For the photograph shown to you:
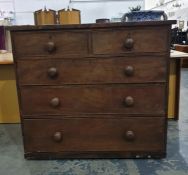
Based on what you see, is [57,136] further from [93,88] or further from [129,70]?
[129,70]

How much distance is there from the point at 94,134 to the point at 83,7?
540 centimetres

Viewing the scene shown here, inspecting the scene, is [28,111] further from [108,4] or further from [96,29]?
[108,4]

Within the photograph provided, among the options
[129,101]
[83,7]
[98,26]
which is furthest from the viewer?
[83,7]

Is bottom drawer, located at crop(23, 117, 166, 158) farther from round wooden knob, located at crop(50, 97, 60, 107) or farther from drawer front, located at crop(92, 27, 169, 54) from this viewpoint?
drawer front, located at crop(92, 27, 169, 54)

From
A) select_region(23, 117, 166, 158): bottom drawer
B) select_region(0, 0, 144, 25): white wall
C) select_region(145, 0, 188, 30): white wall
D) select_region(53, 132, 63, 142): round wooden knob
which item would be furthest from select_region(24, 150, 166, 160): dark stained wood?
select_region(0, 0, 144, 25): white wall

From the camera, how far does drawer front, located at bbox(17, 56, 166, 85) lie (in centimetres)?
142

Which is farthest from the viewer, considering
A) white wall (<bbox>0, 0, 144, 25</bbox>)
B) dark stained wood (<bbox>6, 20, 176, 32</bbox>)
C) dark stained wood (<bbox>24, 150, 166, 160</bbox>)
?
white wall (<bbox>0, 0, 144, 25</bbox>)

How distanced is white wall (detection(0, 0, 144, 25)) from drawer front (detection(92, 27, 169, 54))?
5060 mm

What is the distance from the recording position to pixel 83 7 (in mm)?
6387

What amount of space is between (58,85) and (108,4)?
5.39 m

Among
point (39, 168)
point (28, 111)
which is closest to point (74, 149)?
point (39, 168)

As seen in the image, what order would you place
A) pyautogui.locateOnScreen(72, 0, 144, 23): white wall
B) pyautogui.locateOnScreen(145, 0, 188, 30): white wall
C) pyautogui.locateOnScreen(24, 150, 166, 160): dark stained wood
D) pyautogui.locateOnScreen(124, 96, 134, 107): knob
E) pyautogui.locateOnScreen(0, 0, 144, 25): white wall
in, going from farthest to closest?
pyautogui.locateOnScreen(72, 0, 144, 23): white wall
pyautogui.locateOnScreen(0, 0, 144, 25): white wall
pyautogui.locateOnScreen(145, 0, 188, 30): white wall
pyautogui.locateOnScreen(24, 150, 166, 160): dark stained wood
pyautogui.locateOnScreen(124, 96, 134, 107): knob

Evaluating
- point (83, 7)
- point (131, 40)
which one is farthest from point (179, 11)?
point (131, 40)

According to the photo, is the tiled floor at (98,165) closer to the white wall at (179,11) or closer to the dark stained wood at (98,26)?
the dark stained wood at (98,26)
